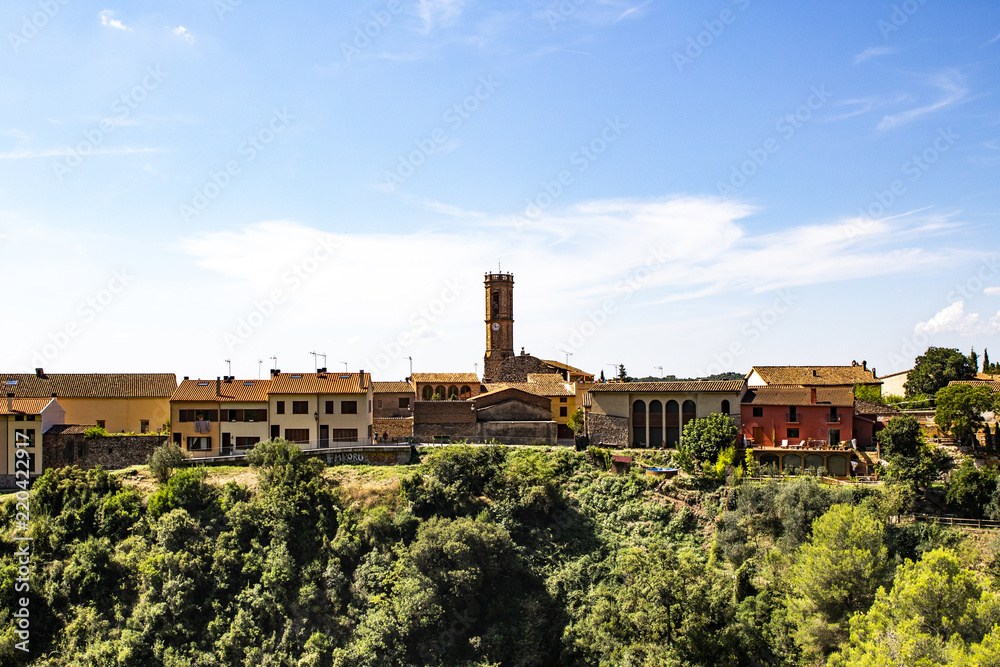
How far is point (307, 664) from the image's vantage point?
→ 34.4 meters

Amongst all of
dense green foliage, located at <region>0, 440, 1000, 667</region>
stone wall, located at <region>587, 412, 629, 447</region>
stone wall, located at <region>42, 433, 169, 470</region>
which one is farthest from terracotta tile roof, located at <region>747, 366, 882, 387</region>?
stone wall, located at <region>42, 433, 169, 470</region>

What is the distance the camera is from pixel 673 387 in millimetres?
49188

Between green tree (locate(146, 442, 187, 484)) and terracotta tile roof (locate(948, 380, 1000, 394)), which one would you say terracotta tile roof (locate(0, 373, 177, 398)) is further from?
terracotta tile roof (locate(948, 380, 1000, 394))

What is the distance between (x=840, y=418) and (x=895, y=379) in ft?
74.5

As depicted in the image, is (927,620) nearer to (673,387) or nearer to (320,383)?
(673,387)

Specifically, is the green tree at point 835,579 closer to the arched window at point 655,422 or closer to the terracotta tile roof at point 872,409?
the arched window at point 655,422

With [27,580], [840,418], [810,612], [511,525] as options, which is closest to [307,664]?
[511,525]

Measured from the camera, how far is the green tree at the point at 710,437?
144 feet

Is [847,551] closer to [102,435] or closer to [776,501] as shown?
[776,501]

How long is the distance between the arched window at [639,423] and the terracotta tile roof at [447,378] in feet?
60.3

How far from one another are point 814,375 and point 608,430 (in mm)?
16040

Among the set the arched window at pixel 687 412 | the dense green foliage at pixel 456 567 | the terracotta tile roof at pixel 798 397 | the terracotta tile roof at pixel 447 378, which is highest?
the terracotta tile roof at pixel 447 378

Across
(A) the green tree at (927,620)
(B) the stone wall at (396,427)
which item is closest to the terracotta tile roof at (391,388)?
(B) the stone wall at (396,427)

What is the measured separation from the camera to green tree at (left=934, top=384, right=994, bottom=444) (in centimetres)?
4328
